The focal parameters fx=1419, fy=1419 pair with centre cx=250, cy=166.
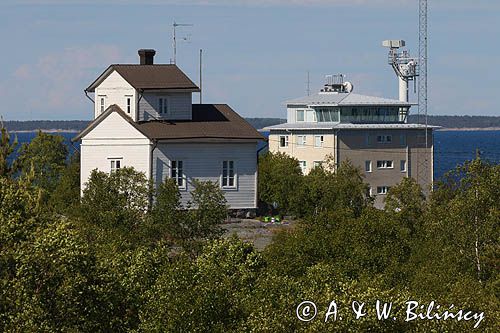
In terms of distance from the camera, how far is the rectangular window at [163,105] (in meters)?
74.4

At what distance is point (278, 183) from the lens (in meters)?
77.3

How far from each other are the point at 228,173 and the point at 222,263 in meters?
34.2

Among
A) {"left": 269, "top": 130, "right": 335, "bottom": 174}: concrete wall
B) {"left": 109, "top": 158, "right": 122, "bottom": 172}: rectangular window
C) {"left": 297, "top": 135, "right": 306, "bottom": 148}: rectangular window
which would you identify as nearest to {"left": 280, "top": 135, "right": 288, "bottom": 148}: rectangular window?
{"left": 269, "top": 130, "right": 335, "bottom": 174}: concrete wall

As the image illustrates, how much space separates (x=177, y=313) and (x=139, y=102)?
40259 millimetres

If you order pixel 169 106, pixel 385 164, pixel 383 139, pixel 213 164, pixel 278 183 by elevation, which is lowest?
pixel 278 183

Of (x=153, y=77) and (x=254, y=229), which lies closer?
(x=254, y=229)

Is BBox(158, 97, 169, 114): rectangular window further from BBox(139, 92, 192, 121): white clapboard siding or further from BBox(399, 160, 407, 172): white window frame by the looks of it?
BBox(399, 160, 407, 172): white window frame

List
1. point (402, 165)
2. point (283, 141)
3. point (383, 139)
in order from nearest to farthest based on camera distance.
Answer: point (402, 165)
point (383, 139)
point (283, 141)

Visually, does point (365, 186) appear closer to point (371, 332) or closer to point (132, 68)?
point (132, 68)

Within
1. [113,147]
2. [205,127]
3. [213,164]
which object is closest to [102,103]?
[113,147]

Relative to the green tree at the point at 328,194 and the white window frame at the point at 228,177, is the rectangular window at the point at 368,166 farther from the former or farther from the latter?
the white window frame at the point at 228,177

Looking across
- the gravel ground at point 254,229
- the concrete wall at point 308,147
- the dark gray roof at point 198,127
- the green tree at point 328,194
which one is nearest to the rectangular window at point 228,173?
the dark gray roof at point 198,127

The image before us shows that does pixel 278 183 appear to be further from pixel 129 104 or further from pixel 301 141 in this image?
pixel 301 141

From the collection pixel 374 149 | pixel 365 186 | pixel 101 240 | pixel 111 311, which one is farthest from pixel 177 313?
pixel 374 149
